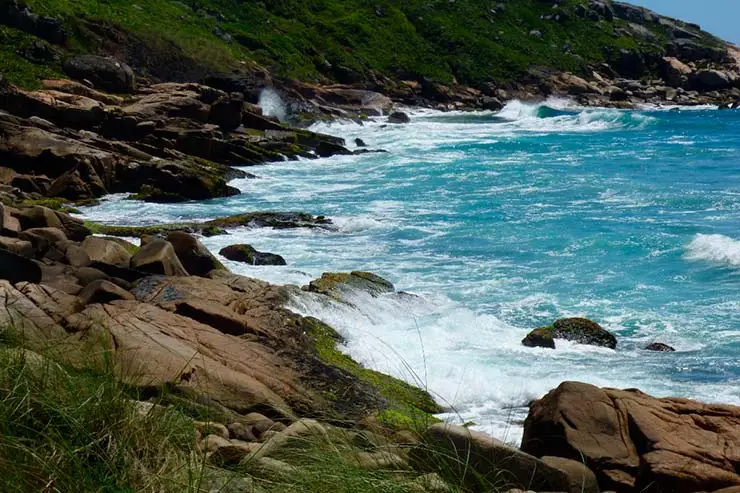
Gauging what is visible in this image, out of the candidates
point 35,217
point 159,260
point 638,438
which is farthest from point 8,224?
point 638,438

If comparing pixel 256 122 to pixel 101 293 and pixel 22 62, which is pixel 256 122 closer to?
pixel 22 62

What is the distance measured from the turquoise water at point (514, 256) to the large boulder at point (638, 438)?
1.34 meters

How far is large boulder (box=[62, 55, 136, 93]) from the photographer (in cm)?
4156

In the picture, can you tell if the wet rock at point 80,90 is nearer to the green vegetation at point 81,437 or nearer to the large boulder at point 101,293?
the large boulder at point 101,293

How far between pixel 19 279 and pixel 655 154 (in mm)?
38547

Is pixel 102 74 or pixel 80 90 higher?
pixel 102 74

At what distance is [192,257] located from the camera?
50.1ft

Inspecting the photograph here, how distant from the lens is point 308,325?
43.3ft

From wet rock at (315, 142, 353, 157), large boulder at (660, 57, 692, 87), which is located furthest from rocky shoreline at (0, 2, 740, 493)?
large boulder at (660, 57, 692, 87)

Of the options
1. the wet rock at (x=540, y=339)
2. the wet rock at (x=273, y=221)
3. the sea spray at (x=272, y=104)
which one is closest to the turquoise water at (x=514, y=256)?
the wet rock at (x=540, y=339)

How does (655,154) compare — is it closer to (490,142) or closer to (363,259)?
(490,142)

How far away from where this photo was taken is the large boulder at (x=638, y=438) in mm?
7699

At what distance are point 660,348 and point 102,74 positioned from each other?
3394 centimetres

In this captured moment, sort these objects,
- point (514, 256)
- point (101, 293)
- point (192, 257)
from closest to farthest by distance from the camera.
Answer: point (101, 293) → point (192, 257) → point (514, 256)
